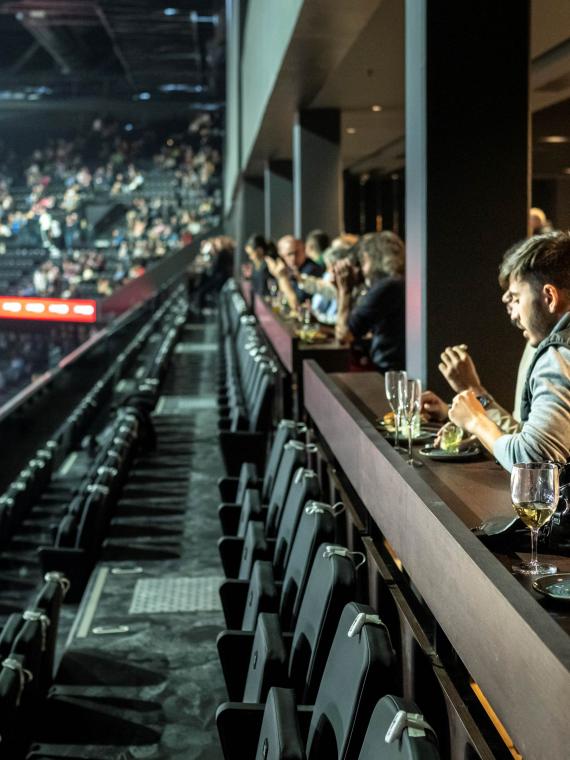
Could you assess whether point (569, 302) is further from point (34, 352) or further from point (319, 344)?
point (34, 352)

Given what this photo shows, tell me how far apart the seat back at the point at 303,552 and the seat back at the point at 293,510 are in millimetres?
110

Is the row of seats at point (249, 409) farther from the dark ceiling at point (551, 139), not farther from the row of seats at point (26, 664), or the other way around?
the dark ceiling at point (551, 139)

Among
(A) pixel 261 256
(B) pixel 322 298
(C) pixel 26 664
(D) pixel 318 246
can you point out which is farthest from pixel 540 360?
(A) pixel 261 256

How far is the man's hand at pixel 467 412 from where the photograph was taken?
98.4 inches

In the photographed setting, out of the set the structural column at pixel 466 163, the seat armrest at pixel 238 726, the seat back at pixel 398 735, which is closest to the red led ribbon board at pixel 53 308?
the structural column at pixel 466 163

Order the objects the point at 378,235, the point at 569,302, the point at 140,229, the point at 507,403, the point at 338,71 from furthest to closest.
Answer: the point at 140,229
the point at 338,71
the point at 378,235
the point at 507,403
the point at 569,302

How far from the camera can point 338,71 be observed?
794cm

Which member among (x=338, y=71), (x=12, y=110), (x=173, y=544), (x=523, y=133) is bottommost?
(x=173, y=544)

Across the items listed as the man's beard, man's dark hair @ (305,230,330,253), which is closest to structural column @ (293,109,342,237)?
man's dark hair @ (305,230,330,253)

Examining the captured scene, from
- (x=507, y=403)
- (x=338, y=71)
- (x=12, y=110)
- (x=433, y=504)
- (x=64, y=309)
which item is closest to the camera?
(x=433, y=504)

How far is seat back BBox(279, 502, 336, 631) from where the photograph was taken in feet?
7.88

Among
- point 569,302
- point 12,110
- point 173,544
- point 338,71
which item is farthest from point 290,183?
point 12,110

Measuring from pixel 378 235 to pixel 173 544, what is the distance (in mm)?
1767

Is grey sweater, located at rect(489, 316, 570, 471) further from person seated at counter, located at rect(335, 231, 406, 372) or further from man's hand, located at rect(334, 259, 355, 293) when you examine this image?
man's hand, located at rect(334, 259, 355, 293)
